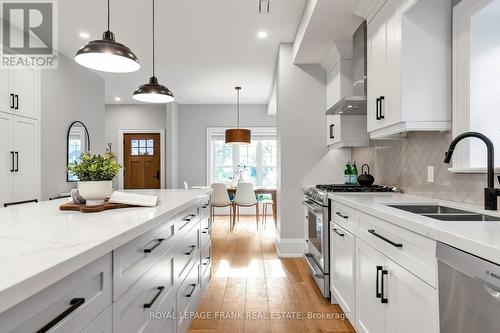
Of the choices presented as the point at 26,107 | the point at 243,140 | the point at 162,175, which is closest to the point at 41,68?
the point at 26,107

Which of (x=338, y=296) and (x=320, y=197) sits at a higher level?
(x=320, y=197)

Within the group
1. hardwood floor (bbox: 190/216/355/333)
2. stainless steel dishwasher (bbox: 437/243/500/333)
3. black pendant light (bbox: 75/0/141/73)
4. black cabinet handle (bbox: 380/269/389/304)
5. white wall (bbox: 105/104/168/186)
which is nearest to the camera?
stainless steel dishwasher (bbox: 437/243/500/333)

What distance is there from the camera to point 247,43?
13.2ft

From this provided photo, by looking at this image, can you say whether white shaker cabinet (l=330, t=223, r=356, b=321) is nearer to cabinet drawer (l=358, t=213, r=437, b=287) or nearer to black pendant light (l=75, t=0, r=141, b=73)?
cabinet drawer (l=358, t=213, r=437, b=287)

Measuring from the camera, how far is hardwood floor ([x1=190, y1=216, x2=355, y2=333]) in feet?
7.25

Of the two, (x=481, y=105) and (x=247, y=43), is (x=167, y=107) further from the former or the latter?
(x=481, y=105)

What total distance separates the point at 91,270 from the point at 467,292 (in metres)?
1.11

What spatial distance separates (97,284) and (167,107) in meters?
6.55

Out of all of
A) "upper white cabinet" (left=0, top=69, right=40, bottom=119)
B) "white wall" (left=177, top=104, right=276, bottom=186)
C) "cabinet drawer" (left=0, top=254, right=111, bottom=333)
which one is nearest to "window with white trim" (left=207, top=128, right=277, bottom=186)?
"white wall" (left=177, top=104, right=276, bottom=186)

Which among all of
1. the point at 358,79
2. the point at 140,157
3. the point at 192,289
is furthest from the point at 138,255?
the point at 140,157

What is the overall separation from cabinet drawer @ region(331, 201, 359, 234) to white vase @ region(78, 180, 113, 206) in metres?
1.50

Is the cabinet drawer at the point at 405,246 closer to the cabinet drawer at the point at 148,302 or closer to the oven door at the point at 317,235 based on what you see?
the oven door at the point at 317,235

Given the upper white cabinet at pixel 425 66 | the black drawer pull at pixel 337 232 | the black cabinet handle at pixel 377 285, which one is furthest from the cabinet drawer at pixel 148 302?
the upper white cabinet at pixel 425 66

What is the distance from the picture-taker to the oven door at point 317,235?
2.58 m
